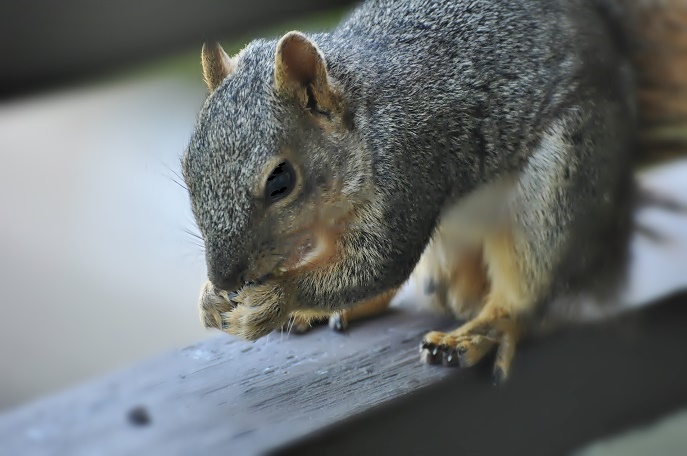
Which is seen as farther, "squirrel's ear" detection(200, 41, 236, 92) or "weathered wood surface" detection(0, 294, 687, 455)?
"squirrel's ear" detection(200, 41, 236, 92)

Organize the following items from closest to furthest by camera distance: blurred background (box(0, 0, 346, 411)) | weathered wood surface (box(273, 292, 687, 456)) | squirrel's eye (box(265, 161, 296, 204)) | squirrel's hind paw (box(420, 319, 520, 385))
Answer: squirrel's eye (box(265, 161, 296, 204))
weathered wood surface (box(273, 292, 687, 456))
squirrel's hind paw (box(420, 319, 520, 385))
blurred background (box(0, 0, 346, 411))

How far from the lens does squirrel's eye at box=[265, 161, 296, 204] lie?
111 centimetres

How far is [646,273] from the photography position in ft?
5.99

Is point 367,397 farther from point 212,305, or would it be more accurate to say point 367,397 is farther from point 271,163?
point 271,163

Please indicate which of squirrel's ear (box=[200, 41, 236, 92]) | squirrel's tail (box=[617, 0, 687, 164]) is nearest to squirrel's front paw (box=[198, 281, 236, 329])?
squirrel's ear (box=[200, 41, 236, 92])

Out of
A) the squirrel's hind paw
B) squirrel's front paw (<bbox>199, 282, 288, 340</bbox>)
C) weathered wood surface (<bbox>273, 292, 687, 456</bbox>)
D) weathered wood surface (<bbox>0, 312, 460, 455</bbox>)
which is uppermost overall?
squirrel's front paw (<bbox>199, 282, 288, 340</bbox>)

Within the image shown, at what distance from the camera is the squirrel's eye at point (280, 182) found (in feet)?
3.65

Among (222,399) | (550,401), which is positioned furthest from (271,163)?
(550,401)

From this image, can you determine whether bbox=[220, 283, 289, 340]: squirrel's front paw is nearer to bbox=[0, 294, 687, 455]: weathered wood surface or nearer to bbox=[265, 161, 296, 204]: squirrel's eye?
bbox=[0, 294, 687, 455]: weathered wood surface

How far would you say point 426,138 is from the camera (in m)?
1.39

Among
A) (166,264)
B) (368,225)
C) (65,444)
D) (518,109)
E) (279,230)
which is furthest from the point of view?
(166,264)

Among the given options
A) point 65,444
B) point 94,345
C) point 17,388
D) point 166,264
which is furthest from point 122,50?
point 65,444

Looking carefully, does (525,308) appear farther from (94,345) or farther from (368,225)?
(94,345)

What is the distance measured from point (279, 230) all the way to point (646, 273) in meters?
1.01
